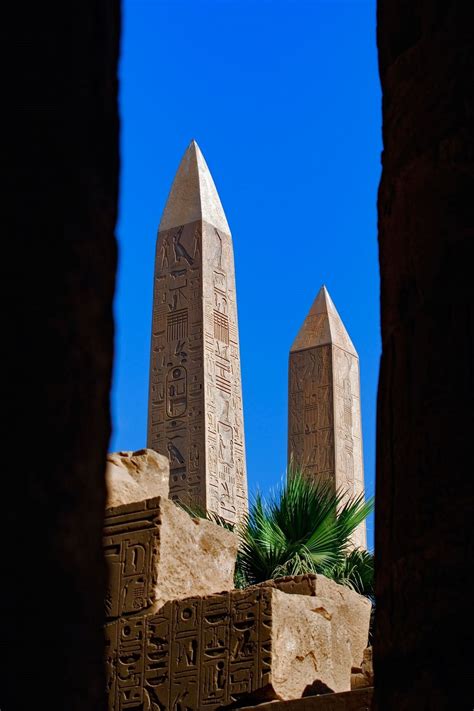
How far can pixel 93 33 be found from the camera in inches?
115

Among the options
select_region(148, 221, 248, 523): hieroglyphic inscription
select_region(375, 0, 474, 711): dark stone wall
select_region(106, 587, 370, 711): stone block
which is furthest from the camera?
select_region(148, 221, 248, 523): hieroglyphic inscription

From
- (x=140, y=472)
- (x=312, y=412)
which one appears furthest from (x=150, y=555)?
(x=312, y=412)

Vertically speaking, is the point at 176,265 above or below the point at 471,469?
above

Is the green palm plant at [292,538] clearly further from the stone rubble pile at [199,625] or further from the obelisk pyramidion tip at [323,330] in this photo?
the obelisk pyramidion tip at [323,330]

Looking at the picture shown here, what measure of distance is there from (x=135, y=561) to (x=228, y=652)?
0.75m

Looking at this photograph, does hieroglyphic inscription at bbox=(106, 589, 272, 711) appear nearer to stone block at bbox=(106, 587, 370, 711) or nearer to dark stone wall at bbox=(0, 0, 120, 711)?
stone block at bbox=(106, 587, 370, 711)

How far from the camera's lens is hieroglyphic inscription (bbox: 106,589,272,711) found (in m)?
7.88

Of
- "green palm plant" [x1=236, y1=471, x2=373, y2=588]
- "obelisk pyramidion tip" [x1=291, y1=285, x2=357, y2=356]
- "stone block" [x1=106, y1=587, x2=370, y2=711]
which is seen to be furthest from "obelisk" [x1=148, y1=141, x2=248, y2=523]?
"stone block" [x1=106, y1=587, x2=370, y2=711]

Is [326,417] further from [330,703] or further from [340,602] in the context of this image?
[330,703]

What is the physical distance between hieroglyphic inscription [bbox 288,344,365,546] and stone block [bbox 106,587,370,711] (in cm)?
1350

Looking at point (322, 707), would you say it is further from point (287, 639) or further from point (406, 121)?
point (406, 121)

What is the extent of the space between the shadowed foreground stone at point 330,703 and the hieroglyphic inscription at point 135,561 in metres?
1.07

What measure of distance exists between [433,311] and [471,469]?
47 cm

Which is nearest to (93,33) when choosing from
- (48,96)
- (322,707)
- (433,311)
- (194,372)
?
(48,96)
